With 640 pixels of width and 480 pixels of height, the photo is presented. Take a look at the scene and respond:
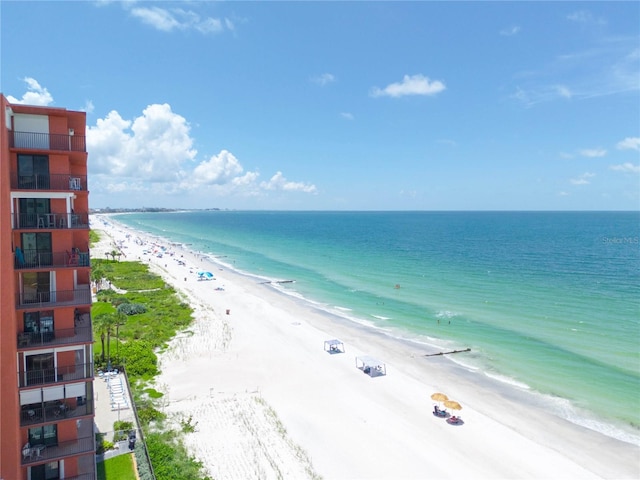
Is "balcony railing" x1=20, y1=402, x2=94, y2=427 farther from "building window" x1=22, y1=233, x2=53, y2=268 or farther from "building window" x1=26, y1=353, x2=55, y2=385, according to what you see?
"building window" x1=22, y1=233, x2=53, y2=268

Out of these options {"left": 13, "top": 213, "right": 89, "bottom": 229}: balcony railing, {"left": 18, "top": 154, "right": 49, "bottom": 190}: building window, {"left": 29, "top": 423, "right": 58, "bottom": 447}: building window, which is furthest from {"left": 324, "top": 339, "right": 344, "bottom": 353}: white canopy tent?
{"left": 18, "top": 154, "right": 49, "bottom": 190}: building window

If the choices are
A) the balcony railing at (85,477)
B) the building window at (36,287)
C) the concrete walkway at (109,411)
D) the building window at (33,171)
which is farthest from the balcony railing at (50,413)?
the building window at (33,171)

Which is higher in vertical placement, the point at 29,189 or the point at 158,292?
the point at 29,189

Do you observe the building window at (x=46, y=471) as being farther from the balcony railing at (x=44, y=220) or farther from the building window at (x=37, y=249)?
the balcony railing at (x=44, y=220)

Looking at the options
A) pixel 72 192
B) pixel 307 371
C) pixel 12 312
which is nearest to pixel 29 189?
pixel 72 192

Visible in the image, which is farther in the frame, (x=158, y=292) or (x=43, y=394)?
(x=158, y=292)

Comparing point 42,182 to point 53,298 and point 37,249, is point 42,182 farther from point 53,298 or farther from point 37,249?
point 53,298

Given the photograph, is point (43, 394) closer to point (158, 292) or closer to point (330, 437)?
point (330, 437)
